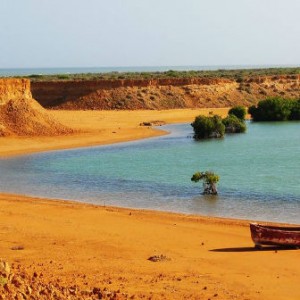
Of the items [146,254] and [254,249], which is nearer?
[146,254]

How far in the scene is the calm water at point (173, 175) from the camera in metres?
23.7

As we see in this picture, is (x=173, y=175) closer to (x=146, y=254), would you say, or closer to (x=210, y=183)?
(x=210, y=183)

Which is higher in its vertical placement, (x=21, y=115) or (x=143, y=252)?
(x=21, y=115)

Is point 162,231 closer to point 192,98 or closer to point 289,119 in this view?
point 289,119

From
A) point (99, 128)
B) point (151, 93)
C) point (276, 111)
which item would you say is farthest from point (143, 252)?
point (151, 93)

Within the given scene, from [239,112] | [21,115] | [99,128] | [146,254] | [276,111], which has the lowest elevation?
[99,128]

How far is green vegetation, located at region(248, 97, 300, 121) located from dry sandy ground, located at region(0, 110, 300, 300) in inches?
1667

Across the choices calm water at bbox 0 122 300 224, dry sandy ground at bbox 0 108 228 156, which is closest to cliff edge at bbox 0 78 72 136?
dry sandy ground at bbox 0 108 228 156

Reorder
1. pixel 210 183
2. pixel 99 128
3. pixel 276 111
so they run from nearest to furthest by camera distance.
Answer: pixel 210 183 → pixel 99 128 → pixel 276 111

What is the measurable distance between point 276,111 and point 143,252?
160 ft

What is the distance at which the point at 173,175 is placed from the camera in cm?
3062

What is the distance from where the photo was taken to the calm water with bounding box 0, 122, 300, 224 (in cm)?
2369

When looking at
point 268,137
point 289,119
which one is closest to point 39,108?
point 268,137

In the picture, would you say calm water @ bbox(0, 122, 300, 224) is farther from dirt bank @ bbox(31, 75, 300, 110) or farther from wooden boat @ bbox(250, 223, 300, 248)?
dirt bank @ bbox(31, 75, 300, 110)
